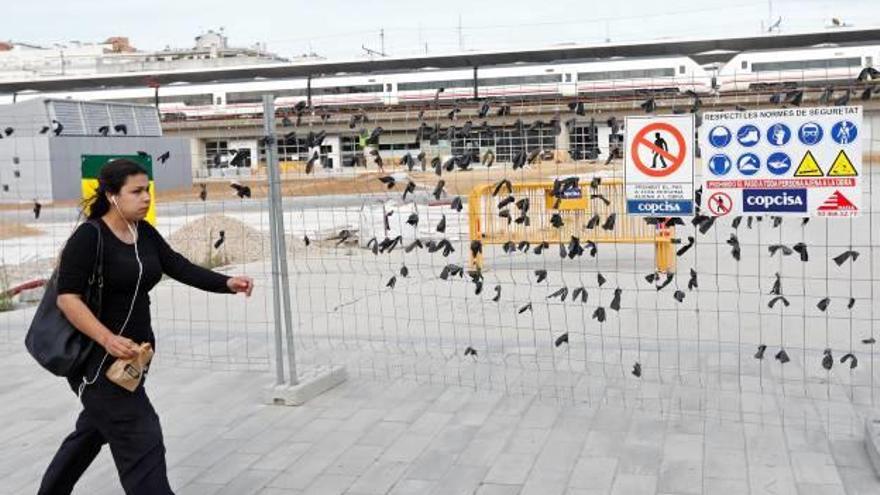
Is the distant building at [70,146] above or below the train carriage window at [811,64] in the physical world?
below

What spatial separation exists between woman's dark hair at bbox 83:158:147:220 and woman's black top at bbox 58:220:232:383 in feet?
0.23

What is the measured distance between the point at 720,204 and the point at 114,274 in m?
3.33

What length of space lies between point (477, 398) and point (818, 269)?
716cm

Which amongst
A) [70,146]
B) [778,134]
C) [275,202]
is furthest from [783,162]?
[70,146]

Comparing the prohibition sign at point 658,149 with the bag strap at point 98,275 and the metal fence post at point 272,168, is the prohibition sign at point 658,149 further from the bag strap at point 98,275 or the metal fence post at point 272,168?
the bag strap at point 98,275

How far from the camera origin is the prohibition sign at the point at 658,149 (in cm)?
552

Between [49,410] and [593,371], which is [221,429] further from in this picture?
[593,371]

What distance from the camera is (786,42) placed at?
7288cm

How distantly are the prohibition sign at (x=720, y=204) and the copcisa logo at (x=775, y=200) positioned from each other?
0.09m

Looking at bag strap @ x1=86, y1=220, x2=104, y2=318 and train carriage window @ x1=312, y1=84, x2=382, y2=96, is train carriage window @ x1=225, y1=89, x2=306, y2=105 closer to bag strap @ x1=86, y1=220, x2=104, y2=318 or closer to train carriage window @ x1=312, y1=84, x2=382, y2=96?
train carriage window @ x1=312, y1=84, x2=382, y2=96

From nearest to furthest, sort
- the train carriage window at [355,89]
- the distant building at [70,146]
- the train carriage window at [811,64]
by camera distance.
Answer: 1. the distant building at [70,146]
2. the train carriage window at [811,64]
3. the train carriage window at [355,89]

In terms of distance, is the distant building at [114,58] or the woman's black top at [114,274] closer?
the woman's black top at [114,274]

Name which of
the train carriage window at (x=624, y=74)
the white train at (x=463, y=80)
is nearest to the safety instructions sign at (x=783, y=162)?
the white train at (x=463, y=80)

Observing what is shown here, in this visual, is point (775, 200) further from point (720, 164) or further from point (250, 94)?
point (250, 94)
